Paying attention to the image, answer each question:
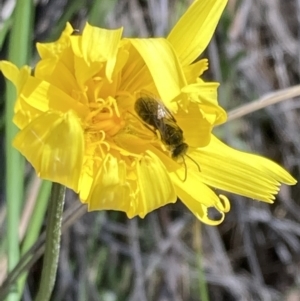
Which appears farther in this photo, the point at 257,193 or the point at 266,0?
the point at 266,0

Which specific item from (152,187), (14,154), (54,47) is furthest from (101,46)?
(14,154)

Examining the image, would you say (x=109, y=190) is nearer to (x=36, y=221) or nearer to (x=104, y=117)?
(x=104, y=117)

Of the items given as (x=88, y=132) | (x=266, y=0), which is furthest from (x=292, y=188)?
(x=88, y=132)

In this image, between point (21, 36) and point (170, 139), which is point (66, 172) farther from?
point (21, 36)

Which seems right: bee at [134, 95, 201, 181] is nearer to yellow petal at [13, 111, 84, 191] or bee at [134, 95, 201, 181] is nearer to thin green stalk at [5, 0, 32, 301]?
yellow petal at [13, 111, 84, 191]

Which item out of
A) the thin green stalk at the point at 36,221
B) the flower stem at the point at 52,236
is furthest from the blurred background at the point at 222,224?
the flower stem at the point at 52,236

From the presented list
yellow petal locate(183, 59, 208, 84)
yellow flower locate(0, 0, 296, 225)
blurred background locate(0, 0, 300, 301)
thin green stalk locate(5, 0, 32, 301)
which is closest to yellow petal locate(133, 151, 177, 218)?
yellow flower locate(0, 0, 296, 225)
